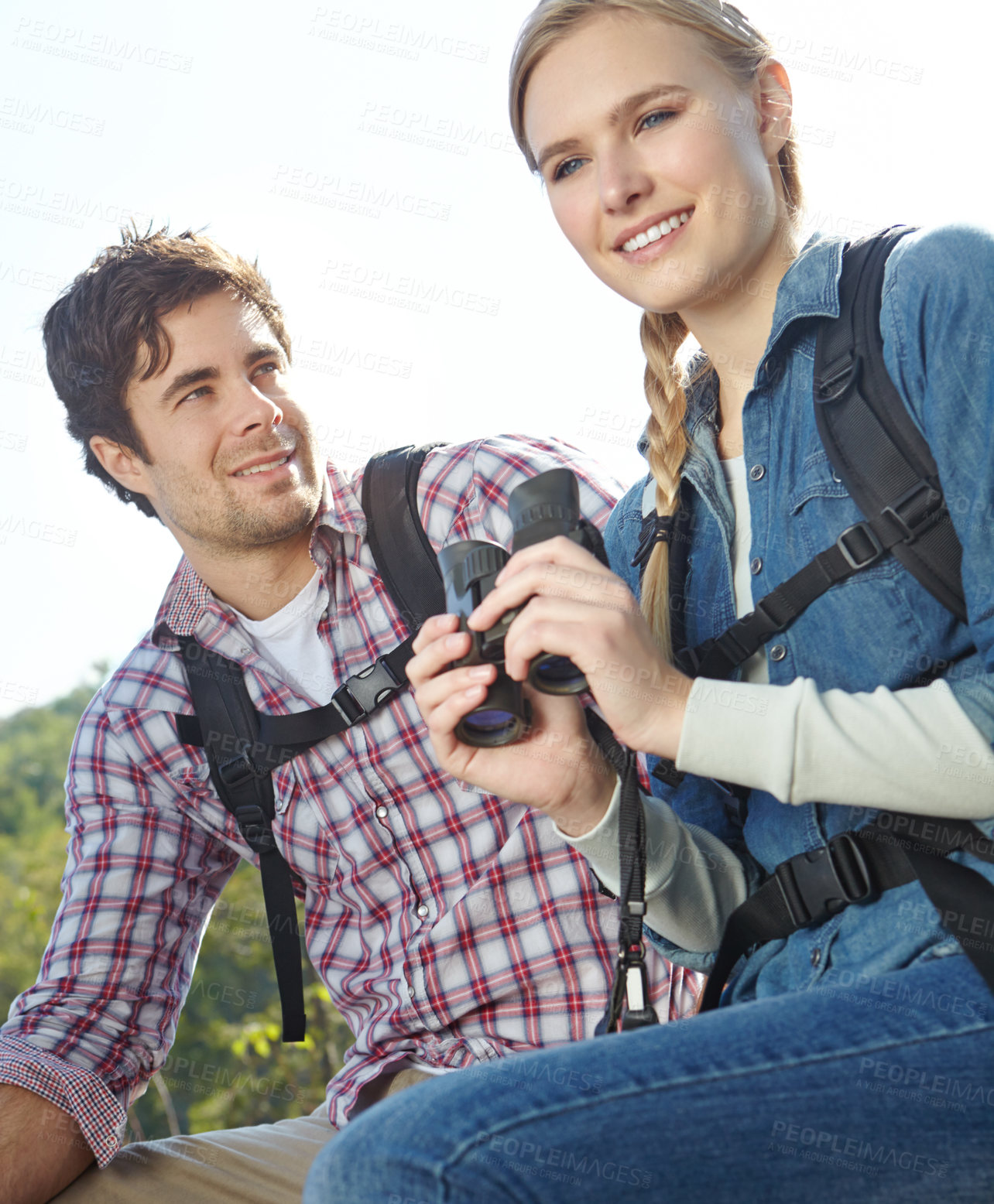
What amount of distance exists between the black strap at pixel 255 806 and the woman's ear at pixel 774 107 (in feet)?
5.75

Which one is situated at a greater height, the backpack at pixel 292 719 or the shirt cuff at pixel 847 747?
the backpack at pixel 292 719

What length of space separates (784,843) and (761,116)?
1225 mm

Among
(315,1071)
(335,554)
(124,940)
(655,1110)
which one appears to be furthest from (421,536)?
(315,1071)

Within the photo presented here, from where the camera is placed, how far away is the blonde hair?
5.93 feet

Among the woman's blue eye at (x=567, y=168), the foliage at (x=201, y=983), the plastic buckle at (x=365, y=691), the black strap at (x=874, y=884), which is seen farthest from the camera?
the foliage at (x=201, y=983)

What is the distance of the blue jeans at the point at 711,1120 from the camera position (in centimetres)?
102

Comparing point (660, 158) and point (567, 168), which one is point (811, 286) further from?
point (567, 168)

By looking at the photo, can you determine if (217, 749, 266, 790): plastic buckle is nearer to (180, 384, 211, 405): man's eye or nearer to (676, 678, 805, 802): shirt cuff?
(180, 384, 211, 405): man's eye

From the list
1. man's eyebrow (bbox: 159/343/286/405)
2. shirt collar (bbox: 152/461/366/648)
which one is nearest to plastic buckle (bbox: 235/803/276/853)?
shirt collar (bbox: 152/461/366/648)

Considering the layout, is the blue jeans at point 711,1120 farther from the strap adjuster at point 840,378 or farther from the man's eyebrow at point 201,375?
the man's eyebrow at point 201,375

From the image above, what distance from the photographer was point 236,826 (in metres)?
2.92

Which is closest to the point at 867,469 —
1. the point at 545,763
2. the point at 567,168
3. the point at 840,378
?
the point at 840,378

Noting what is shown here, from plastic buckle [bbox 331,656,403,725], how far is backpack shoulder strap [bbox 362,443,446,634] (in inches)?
5.5

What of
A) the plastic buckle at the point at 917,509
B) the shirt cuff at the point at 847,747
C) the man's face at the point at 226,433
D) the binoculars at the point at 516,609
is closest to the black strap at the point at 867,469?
the plastic buckle at the point at 917,509
